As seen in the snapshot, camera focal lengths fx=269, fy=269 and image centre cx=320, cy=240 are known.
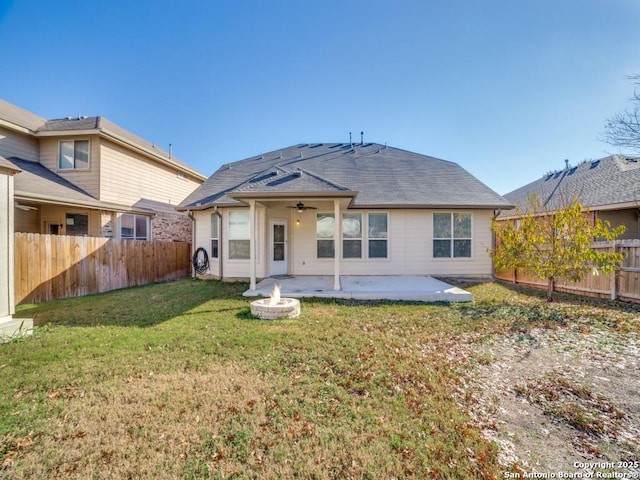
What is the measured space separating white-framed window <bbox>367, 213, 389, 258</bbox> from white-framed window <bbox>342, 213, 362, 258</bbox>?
38 centimetres

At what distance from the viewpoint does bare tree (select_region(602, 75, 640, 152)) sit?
364 inches

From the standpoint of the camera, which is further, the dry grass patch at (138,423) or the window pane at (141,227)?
the window pane at (141,227)

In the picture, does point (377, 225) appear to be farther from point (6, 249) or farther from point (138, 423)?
point (6, 249)

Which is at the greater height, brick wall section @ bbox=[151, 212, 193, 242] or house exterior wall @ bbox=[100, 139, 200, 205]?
house exterior wall @ bbox=[100, 139, 200, 205]

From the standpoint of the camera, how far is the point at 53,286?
779 cm

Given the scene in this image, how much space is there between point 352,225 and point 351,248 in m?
0.89

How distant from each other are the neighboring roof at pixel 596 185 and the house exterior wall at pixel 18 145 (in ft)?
72.5

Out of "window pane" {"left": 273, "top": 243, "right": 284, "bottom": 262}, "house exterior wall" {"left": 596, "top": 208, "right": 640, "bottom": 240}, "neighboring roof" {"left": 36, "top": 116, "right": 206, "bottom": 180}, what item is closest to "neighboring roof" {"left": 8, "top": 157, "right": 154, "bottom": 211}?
"neighboring roof" {"left": 36, "top": 116, "right": 206, "bottom": 180}

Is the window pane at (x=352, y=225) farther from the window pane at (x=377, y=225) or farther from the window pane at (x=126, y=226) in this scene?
the window pane at (x=126, y=226)

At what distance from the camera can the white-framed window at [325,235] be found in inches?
412

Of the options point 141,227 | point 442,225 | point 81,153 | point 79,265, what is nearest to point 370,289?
point 442,225

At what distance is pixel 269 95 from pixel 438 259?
1084 centimetres

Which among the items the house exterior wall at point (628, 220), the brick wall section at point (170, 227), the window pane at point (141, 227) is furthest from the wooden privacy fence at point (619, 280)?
the window pane at point (141, 227)

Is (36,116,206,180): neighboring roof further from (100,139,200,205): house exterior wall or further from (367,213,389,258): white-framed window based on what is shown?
(367,213,389,258): white-framed window
